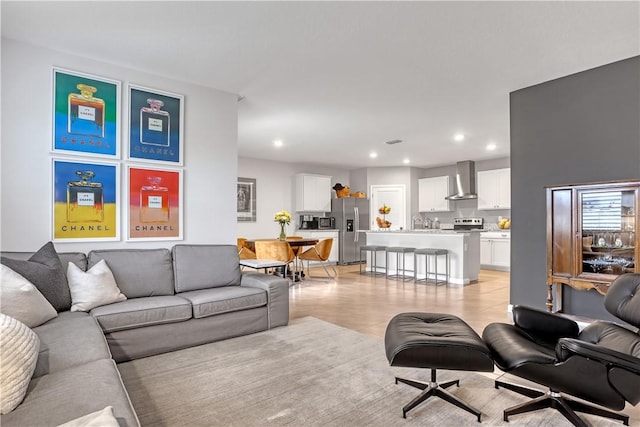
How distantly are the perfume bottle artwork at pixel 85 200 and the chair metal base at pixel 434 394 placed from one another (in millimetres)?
3033

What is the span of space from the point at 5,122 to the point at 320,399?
3.29 m

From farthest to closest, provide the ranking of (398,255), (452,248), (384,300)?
1. (398,255)
2. (452,248)
3. (384,300)

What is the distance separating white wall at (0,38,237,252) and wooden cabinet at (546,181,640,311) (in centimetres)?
366

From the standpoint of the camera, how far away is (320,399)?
7.44ft

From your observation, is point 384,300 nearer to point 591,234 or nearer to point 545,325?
point 591,234

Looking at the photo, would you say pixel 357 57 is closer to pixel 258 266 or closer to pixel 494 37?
pixel 494 37

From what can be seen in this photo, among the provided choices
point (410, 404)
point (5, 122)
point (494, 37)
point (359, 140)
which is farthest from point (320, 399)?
point (359, 140)

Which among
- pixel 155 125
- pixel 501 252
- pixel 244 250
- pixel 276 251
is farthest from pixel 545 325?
pixel 501 252

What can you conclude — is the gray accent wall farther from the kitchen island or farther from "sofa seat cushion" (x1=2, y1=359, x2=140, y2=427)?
"sofa seat cushion" (x1=2, y1=359, x2=140, y2=427)

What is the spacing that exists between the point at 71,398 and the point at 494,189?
885 centimetres

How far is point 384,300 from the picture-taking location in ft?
16.8

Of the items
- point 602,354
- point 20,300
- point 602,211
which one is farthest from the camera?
point 602,211

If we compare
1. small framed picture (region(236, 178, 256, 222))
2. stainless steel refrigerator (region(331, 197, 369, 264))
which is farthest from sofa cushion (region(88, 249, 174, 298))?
stainless steel refrigerator (region(331, 197, 369, 264))

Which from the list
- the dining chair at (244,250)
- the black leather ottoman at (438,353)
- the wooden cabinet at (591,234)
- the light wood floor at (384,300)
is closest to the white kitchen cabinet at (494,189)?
the light wood floor at (384,300)
